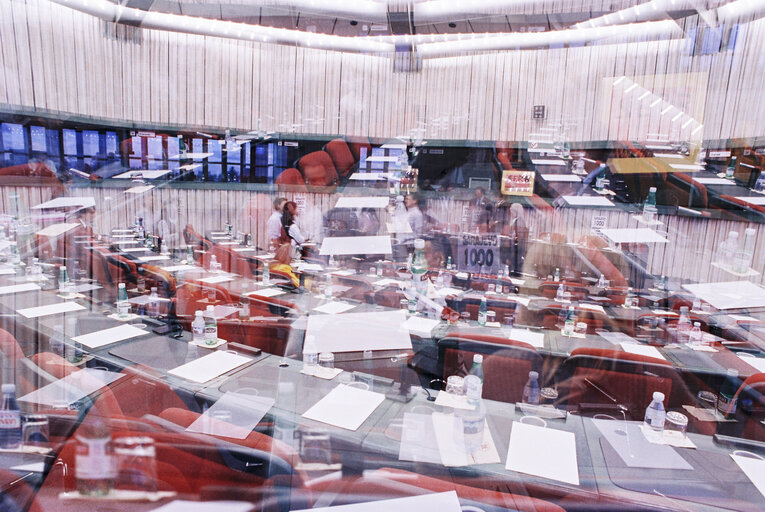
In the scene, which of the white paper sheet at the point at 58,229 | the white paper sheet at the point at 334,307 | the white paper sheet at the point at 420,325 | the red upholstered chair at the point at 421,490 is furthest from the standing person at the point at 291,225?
the red upholstered chair at the point at 421,490

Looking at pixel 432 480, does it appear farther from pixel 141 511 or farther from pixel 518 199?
pixel 518 199

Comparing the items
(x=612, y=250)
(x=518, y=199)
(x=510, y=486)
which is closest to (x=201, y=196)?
(x=518, y=199)

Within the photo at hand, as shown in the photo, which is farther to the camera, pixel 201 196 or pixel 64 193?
pixel 201 196

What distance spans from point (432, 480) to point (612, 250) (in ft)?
17.8

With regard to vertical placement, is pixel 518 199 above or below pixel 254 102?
below

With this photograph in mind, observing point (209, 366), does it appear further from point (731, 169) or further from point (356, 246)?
point (731, 169)

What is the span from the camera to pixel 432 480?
1.19m

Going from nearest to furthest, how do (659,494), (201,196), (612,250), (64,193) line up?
(659,494)
(612,250)
(64,193)
(201,196)

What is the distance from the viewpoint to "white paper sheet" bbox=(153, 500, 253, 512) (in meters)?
1.24

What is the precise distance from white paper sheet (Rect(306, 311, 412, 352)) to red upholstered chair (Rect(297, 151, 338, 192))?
6.15 metres

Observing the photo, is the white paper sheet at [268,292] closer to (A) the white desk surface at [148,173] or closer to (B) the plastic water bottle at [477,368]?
(B) the plastic water bottle at [477,368]

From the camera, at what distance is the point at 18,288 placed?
3361mm

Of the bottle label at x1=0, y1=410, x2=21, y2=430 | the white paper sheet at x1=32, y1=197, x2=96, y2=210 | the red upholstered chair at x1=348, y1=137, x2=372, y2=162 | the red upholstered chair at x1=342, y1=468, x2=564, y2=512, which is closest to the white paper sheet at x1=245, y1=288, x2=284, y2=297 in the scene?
the bottle label at x1=0, y1=410, x2=21, y2=430

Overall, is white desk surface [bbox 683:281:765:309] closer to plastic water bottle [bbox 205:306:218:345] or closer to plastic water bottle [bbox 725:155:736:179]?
plastic water bottle [bbox 725:155:736:179]
